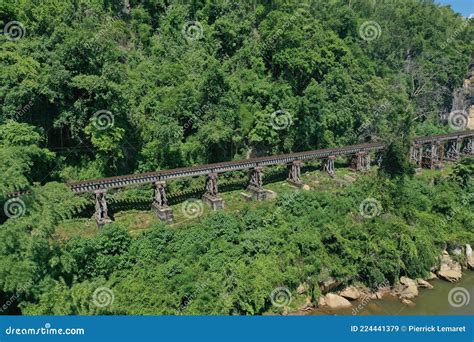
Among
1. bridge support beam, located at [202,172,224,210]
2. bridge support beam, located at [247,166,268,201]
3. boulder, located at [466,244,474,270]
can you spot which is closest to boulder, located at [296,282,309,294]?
bridge support beam, located at [202,172,224,210]

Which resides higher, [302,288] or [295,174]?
[295,174]

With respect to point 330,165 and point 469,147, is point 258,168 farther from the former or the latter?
point 469,147

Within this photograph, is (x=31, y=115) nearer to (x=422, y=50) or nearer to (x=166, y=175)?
(x=166, y=175)

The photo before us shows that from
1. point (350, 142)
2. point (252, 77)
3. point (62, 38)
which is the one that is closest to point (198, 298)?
point (62, 38)

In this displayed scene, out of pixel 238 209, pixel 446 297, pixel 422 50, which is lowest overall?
pixel 446 297

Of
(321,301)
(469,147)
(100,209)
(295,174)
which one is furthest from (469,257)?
(469,147)

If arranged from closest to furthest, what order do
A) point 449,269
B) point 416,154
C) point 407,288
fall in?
point 407,288 < point 449,269 < point 416,154
